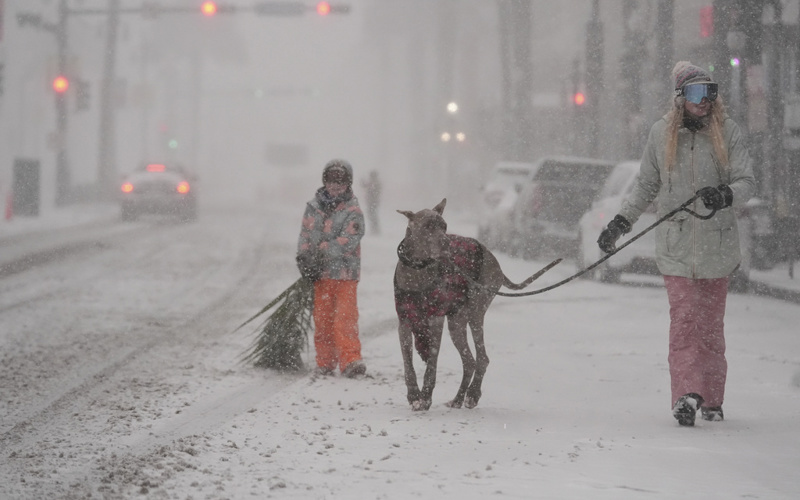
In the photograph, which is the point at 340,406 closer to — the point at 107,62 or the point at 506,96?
the point at 506,96

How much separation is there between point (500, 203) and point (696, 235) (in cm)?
1572

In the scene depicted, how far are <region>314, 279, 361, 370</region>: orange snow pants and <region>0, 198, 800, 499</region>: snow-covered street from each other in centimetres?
25

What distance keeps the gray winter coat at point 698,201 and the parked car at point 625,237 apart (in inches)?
296

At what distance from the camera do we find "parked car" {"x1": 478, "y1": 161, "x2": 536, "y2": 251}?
21.1 metres

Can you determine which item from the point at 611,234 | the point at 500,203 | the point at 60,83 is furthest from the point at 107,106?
the point at 611,234

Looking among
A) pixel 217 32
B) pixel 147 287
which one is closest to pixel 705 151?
pixel 147 287

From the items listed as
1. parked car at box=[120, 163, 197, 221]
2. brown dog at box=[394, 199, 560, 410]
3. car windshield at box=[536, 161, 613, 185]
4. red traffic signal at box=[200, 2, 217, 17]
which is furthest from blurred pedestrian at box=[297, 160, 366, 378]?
parked car at box=[120, 163, 197, 221]

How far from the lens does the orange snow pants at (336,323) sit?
7766mm

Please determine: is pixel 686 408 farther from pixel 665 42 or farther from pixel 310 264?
pixel 665 42

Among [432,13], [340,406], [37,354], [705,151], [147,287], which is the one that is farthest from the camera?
[432,13]

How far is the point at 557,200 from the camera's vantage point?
1836 centimetres

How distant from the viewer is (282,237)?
81.3 ft

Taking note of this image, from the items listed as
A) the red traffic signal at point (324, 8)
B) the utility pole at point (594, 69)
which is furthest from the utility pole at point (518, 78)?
the red traffic signal at point (324, 8)

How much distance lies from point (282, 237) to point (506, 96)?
15265 mm
